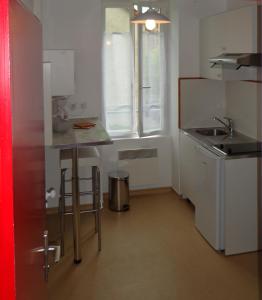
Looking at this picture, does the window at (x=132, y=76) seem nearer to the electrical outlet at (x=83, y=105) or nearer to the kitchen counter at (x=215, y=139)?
the electrical outlet at (x=83, y=105)

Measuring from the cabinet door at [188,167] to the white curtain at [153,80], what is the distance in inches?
20.7

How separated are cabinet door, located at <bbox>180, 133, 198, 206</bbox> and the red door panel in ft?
9.62

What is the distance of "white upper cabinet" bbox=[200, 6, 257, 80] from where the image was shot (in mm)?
3588

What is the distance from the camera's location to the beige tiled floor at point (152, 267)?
3.07 meters

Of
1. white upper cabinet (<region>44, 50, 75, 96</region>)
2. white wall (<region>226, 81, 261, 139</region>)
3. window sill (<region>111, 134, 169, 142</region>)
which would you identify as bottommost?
window sill (<region>111, 134, 169, 142</region>)

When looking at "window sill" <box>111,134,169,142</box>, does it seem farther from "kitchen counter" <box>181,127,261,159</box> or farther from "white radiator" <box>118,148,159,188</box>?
"kitchen counter" <box>181,127,261,159</box>

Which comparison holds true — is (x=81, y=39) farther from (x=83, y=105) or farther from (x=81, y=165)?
(x=81, y=165)

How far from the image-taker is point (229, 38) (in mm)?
3963

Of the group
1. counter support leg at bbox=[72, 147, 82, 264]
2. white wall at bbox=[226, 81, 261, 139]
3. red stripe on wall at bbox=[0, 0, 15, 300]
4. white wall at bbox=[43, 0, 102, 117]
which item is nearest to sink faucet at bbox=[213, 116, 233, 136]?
white wall at bbox=[226, 81, 261, 139]

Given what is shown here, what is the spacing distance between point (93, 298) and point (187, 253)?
104 cm

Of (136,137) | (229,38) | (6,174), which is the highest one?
(229,38)

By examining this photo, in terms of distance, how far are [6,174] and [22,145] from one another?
213mm

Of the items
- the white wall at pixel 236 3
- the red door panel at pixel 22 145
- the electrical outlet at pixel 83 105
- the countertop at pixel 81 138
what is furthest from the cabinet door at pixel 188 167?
the red door panel at pixel 22 145

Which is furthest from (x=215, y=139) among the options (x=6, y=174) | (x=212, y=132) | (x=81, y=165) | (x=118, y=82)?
(x=6, y=174)
